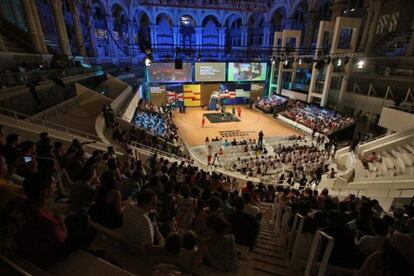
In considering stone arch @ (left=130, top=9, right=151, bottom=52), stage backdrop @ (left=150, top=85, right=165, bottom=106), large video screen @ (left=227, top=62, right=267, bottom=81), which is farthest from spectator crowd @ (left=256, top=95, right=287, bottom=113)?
stone arch @ (left=130, top=9, right=151, bottom=52)

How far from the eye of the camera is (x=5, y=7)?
16047mm

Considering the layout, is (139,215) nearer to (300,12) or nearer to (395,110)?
(395,110)

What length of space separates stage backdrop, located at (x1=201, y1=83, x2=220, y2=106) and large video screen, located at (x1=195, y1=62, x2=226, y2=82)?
765 mm

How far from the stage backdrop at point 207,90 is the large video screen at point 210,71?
765mm

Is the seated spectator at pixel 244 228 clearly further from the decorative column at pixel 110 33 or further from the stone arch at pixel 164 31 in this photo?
the stone arch at pixel 164 31

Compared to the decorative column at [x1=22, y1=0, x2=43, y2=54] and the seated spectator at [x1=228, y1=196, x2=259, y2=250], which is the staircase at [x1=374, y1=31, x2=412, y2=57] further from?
the decorative column at [x1=22, y1=0, x2=43, y2=54]

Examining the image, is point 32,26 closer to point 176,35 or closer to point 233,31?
point 176,35

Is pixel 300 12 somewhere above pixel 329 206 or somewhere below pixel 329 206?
above

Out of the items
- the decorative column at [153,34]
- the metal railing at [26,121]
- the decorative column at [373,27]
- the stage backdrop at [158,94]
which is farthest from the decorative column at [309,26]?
the metal railing at [26,121]

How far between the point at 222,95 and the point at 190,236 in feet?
93.3

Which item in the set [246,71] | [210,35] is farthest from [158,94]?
[210,35]

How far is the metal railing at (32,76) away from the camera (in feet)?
27.7

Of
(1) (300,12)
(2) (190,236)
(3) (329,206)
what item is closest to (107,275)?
(2) (190,236)

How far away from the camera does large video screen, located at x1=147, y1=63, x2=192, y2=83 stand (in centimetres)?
2665
